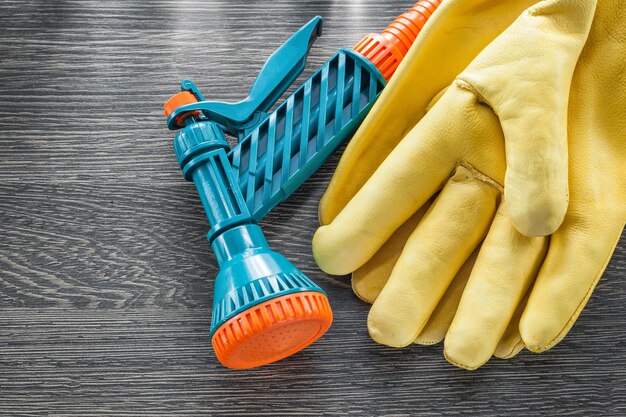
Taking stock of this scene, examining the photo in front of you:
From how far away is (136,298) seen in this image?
64 cm

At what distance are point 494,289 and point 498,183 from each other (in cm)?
9

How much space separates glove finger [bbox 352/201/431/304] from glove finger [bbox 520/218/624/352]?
13cm

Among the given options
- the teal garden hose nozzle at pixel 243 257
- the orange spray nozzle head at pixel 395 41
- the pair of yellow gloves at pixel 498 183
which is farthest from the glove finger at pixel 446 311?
the orange spray nozzle head at pixel 395 41

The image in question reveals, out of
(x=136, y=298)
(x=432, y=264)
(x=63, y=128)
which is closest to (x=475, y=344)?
(x=432, y=264)

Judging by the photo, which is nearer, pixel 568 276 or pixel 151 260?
pixel 568 276

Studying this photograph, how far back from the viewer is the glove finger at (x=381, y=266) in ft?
2.06

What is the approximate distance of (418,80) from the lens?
2.01ft

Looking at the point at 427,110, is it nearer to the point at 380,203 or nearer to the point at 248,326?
the point at 380,203

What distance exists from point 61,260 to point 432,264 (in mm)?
372

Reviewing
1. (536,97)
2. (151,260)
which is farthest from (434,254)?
(151,260)

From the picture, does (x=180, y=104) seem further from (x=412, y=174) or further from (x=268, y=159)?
(x=412, y=174)

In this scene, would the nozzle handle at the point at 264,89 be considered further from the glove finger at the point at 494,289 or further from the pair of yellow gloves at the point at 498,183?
the glove finger at the point at 494,289

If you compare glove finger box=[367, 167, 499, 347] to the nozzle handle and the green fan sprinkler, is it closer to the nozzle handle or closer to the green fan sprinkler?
the green fan sprinkler

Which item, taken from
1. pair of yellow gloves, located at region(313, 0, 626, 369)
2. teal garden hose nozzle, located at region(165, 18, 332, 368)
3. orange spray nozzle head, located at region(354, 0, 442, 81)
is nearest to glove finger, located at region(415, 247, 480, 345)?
pair of yellow gloves, located at region(313, 0, 626, 369)
